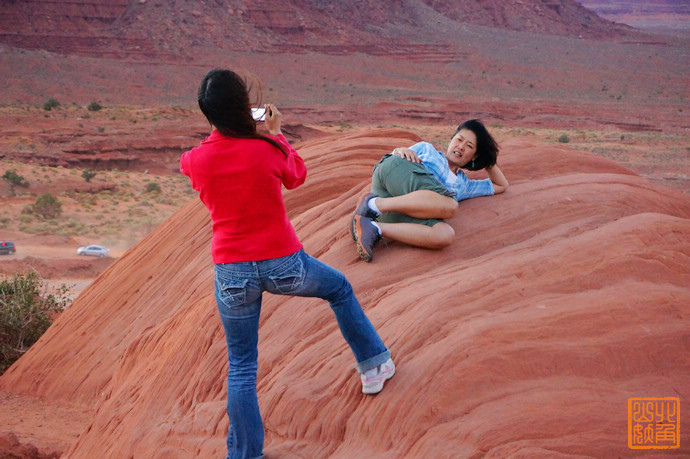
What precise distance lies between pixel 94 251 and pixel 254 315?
43.3 feet

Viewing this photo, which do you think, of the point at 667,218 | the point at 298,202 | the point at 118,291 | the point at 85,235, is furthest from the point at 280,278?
the point at 85,235

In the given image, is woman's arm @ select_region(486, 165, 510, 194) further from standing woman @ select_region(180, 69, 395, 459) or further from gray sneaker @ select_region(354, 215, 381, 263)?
standing woman @ select_region(180, 69, 395, 459)

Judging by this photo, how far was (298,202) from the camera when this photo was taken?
21.6ft

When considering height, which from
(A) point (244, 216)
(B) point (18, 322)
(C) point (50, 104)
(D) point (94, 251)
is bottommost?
(C) point (50, 104)

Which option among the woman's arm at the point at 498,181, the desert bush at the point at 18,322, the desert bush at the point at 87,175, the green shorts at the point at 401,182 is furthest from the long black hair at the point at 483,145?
the desert bush at the point at 87,175

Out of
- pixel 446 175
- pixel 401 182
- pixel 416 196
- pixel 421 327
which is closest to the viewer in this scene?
pixel 421 327

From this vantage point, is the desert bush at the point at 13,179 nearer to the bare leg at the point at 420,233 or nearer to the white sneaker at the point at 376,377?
the bare leg at the point at 420,233

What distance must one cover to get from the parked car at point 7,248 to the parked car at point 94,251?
133cm

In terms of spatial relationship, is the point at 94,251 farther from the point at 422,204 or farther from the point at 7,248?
the point at 422,204

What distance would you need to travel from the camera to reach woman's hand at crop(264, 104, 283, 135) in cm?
308

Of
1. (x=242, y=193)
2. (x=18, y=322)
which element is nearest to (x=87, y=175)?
(x=18, y=322)

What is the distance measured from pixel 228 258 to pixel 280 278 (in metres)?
0.23

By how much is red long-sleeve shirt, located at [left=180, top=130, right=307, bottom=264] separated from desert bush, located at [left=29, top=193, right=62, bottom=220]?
16638 millimetres

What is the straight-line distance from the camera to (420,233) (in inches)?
167
